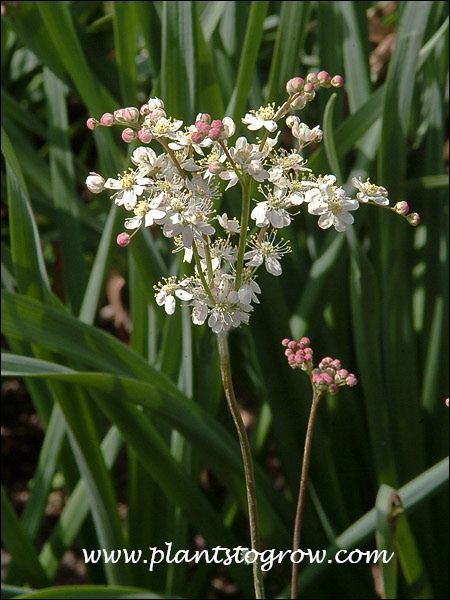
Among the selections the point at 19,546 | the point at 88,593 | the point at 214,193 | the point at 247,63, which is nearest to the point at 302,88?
the point at 214,193

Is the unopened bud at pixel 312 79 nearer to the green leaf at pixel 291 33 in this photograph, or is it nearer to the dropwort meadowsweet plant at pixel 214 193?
the dropwort meadowsweet plant at pixel 214 193

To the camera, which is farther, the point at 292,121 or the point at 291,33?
the point at 291,33

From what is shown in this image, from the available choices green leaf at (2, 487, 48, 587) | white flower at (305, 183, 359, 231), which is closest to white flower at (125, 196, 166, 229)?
white flower at (305, 183, 359, 231)

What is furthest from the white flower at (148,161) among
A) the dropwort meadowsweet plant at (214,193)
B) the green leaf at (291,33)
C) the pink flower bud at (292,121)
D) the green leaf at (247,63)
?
the green leaf at (291,33)

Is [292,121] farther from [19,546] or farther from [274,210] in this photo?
→ [19,546]

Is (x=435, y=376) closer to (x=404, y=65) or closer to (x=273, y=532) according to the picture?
(x=273, y=532)
